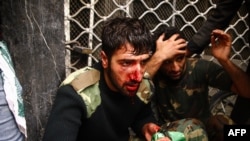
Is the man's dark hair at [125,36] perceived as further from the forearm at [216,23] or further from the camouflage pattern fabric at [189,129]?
the forearm at [216,23]

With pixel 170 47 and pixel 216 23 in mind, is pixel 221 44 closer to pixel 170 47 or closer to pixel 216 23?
pixel 170 47

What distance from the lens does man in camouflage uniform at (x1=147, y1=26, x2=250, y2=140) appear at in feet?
8.07

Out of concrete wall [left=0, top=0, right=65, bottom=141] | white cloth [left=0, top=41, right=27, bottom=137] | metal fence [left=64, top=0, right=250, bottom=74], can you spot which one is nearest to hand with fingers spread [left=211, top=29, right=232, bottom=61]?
metal fence [left=64, top=0, right=250, bottom=74]

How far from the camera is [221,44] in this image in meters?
2.47

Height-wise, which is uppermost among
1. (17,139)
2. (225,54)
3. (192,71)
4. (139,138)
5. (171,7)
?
(171,7)

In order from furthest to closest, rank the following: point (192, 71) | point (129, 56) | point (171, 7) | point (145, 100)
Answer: point (171, 7), point (192, 71), point (145, 100), point (129, 56)

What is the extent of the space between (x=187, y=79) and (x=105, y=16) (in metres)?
0.89

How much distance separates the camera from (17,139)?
204 centimetres

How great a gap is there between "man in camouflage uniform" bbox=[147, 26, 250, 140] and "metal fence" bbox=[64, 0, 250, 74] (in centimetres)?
45

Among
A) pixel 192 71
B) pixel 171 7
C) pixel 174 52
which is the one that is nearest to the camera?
pixel 174 52

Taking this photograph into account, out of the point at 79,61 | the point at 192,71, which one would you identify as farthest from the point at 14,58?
the point at 192,71

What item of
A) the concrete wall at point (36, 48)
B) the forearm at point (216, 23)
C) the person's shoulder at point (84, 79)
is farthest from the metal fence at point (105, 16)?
the person's shoulder at point (84, 79)

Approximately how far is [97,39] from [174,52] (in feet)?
2.42

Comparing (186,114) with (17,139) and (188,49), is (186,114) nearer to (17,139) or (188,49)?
(188,49)
